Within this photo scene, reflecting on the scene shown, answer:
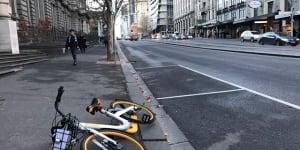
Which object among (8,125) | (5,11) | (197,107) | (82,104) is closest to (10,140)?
(8,125)

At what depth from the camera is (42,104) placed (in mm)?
6992

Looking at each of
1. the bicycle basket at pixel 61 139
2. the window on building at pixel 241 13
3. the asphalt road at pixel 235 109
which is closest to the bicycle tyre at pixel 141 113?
the asphalt road at pixel 235 109

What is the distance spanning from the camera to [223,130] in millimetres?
5547

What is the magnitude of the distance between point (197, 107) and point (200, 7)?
3903 inches

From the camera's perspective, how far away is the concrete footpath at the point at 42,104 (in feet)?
15.5

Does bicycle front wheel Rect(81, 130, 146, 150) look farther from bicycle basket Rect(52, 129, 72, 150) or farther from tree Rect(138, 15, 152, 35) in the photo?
tree Rect(138, 15, 152, 35)

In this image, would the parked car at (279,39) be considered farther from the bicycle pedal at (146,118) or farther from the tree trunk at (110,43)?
the bicycle pedal at (146,118)

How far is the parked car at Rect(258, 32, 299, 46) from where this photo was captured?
33344 millimetres

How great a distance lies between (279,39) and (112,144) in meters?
33.6

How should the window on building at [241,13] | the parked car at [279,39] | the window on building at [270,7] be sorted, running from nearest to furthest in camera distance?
the parked car at [279,39], the window on building at [270,7], the window on building at [241,13]

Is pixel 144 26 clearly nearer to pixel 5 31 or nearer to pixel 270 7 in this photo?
pixel 270 7

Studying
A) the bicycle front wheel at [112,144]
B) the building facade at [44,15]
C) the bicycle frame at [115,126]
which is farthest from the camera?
the building facade at [44,15]

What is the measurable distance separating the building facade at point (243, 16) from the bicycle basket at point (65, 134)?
41.0m

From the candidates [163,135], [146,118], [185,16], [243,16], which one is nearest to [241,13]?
[243,16]
